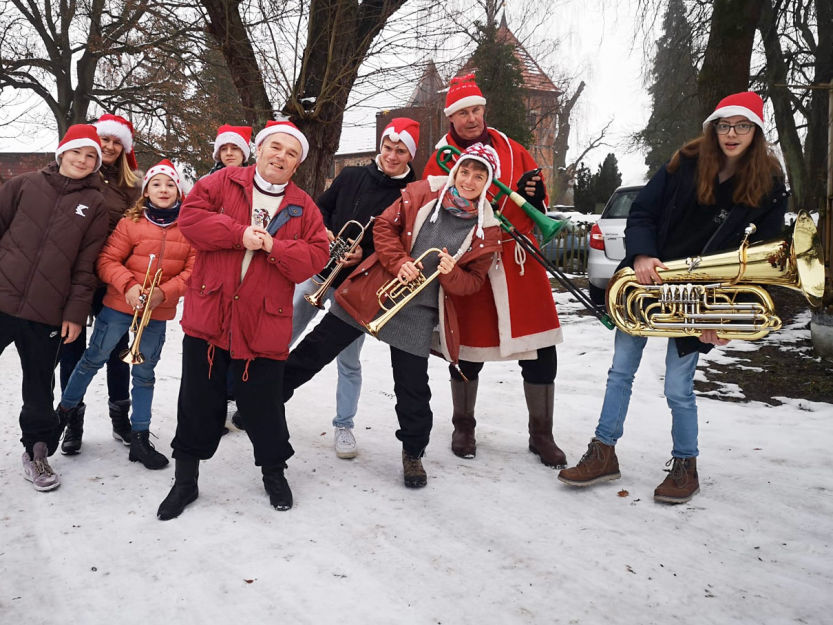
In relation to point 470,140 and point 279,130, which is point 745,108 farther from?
point 279,130

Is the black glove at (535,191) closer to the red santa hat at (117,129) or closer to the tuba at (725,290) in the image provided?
the tuba at (725,290)

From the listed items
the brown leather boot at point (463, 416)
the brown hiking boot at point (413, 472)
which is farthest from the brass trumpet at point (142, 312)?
the brown leather boot at point (463, 416)

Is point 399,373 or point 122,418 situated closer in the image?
point 399,373

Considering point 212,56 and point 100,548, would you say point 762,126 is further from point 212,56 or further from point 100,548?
point 212,56

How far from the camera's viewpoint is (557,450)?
150 inches

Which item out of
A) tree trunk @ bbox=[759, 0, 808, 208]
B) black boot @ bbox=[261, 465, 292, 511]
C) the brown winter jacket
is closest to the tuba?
black boot @ bbox=[261, 465, 292, 511]

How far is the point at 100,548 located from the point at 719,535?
276cm

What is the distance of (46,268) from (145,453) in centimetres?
114

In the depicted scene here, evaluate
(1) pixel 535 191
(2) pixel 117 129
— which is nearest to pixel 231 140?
(2) pixel 117 129

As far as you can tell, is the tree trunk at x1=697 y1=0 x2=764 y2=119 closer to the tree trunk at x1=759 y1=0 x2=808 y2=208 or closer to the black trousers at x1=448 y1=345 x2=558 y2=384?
the black trousers at x1=448 y1=345 x2=558 y2=384

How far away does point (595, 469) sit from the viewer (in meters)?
3.44

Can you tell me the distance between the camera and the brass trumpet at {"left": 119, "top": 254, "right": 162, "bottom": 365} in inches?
135

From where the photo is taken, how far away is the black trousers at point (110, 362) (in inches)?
148

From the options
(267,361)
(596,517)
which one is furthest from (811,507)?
(267,361)
